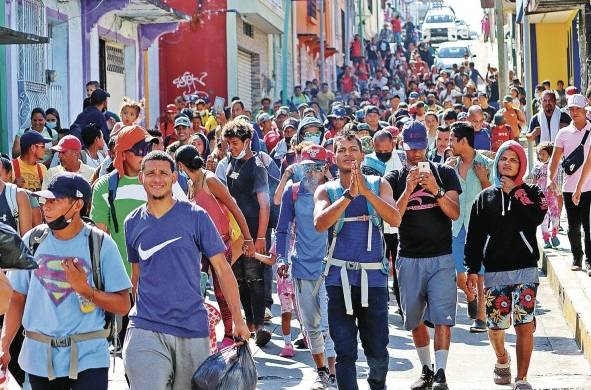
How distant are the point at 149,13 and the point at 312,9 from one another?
21.8 metres

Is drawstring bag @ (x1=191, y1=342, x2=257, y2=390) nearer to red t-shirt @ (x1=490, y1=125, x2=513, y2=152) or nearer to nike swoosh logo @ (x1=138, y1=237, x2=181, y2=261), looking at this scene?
nike swoosh logo @ (x1=138, y1=237, x2=181, y2=261)

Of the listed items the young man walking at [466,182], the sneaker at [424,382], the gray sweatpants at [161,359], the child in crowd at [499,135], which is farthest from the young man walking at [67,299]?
the child in crowd at [499,135]

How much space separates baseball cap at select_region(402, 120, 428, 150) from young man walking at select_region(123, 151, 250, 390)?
8.34 feet

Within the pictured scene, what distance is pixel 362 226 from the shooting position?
750cm

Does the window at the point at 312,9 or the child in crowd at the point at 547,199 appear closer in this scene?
the child in crowd at the point at 547,199

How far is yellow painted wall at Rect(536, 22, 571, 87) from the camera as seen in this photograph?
Result: 106ft

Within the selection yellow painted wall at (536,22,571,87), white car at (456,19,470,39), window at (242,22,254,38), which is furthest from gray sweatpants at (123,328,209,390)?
white car at (456,19,470,39)

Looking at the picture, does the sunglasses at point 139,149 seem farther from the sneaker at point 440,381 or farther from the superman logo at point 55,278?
the sneaker at point 440,381

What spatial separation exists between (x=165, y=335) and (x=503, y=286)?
3157 mm

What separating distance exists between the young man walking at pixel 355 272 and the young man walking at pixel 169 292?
4.75 ft

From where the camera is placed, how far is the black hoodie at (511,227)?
830 centimetres

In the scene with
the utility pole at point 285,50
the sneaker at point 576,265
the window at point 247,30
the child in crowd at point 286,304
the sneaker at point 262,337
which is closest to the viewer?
the child in crowd at point 286,304

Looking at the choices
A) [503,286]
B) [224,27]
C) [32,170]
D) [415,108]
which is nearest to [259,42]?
[224,27]

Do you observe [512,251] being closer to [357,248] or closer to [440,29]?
[357,248]
